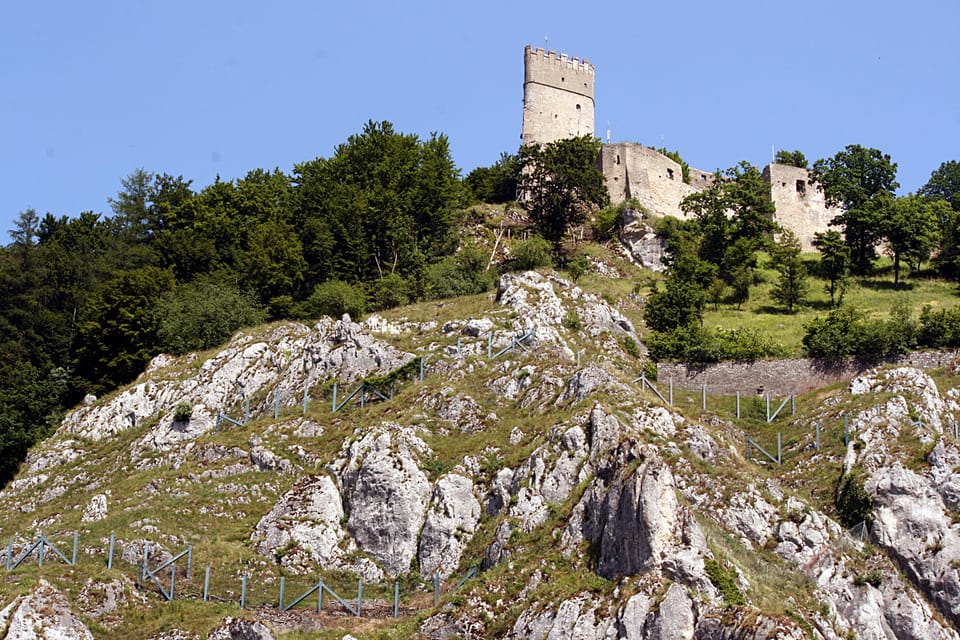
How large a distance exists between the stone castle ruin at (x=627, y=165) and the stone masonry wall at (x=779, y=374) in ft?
94.9

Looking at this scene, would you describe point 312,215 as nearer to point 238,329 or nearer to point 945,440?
point 238,329

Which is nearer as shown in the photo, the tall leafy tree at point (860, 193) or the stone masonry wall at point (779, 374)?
the stone masonry wall at point (779, 374)

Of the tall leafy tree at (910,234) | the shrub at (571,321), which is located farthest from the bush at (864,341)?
the tall leafy tree at (910,234)

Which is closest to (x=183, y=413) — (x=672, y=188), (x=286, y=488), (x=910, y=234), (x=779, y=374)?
(x=286, y=488)

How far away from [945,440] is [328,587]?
813 inches

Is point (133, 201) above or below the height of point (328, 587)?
above

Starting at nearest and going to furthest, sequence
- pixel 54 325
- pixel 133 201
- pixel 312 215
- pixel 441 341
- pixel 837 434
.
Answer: pixel 837 434
pixel 441 341
pixel 54 325
pixel 312 215
pixel 133 201

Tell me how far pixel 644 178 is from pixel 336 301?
2983 cm

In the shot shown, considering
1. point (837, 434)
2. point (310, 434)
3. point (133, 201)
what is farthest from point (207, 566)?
point (133, 201)

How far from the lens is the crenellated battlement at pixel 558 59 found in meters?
93.6

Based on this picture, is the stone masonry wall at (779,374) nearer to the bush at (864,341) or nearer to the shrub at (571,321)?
the bush at (864,341)

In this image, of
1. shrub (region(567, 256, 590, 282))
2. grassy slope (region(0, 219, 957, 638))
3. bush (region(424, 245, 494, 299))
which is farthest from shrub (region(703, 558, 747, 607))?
shrub (region(567, 256, 590, 282))

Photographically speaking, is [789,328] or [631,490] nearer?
[631,490]

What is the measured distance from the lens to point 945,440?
4572 cm
